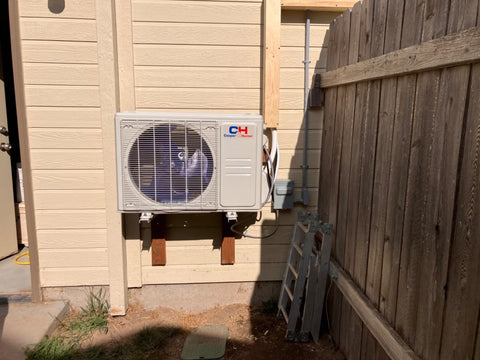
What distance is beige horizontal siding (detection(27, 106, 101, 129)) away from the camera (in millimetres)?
2715

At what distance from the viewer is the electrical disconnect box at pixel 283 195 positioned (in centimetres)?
293

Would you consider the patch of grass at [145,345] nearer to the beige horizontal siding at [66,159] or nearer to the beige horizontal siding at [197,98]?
the beige horizontal siding at [66,159]

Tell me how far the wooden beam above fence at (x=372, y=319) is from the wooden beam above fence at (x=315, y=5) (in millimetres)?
1703

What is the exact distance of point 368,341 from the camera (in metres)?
2.07

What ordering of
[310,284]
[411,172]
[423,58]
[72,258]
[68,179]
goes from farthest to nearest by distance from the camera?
[72,258] < [68,179] < [310,284] < [411,172] < [423,58]

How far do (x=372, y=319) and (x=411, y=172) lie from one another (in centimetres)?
78

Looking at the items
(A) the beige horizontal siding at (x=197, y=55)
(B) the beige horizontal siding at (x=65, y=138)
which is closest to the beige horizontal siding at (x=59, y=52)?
(A) the beige horizontal siding at (x=197, y=55)

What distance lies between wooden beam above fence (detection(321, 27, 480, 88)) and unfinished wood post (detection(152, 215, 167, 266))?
1.62m

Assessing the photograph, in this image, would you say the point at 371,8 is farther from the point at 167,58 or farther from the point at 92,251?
the point at 92,251

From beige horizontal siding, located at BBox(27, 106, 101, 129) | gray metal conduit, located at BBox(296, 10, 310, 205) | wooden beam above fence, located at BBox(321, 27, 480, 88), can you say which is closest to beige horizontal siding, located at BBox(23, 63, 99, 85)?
beige horizontal siding, located at BBox(27, 106, 101, 129)

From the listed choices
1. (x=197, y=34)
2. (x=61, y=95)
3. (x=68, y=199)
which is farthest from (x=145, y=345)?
(x=197, y=34)

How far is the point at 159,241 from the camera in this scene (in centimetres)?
295

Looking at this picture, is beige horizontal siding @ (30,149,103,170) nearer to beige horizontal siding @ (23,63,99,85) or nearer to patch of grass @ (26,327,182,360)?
beige horizontal siding @ (23,63,99,85)

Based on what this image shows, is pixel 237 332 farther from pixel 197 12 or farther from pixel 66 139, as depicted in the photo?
pixel 197 12
